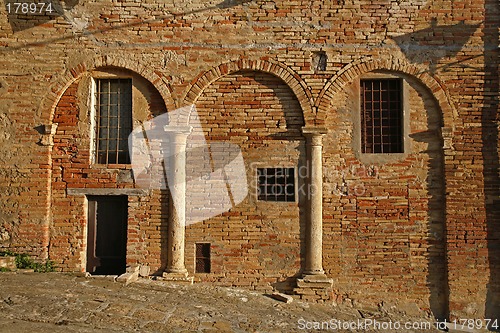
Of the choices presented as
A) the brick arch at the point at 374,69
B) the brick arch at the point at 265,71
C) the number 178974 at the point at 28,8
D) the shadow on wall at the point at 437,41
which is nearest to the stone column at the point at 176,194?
the brick arch at the point at 265,71

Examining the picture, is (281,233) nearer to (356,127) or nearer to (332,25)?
(356,127)

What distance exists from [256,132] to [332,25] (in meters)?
2.56

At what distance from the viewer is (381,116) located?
8.91m

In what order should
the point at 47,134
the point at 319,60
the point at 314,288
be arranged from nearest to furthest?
the point at 314,288, the point at 47,134, the point at 319,60

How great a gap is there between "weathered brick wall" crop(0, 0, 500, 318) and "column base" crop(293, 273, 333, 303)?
10.3 inches

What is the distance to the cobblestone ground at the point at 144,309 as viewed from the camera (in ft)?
21.3

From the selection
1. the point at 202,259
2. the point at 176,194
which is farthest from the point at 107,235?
the point at 202,259

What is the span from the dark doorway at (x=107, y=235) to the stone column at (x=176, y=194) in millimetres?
974

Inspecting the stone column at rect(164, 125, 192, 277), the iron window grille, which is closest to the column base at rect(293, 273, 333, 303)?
the iron window grille

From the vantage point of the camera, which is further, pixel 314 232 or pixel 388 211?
pixel 388 211

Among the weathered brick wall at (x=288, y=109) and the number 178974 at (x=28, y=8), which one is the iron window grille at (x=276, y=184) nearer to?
the weathered brick wall at (x=288, y=109)

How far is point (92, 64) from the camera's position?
875 centimetres

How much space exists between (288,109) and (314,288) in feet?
11.3

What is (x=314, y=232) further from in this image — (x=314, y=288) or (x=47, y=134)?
(x=47, y=134)
